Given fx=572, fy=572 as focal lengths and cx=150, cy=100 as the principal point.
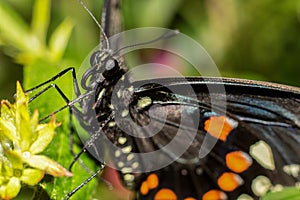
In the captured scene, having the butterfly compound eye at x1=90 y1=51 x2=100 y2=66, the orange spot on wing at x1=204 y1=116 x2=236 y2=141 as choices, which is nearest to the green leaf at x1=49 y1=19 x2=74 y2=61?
the butterfly compound eye at x1=90 y1=51 x2=100 y2=66

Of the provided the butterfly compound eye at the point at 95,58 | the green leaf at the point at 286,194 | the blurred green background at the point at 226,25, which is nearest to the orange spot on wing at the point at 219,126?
the green leaf at the point at 286,194

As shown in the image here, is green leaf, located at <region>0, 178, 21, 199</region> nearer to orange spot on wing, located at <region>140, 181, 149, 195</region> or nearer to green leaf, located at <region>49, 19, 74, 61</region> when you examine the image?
orange spot on wing, located at <region>140, 181, 149, 195</region>

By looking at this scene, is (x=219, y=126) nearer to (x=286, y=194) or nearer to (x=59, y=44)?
(x=286, y=194)

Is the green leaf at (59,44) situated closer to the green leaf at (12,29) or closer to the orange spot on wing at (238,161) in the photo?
the green leaf at (12,29)

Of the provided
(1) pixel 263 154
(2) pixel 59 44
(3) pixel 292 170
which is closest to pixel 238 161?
(1) pixel 263 154

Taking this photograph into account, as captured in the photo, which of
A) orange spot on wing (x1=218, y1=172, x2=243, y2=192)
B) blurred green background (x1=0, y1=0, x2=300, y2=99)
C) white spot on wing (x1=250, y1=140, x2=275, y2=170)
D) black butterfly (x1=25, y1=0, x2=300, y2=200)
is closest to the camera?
black butterfly (x1=25, y1=0, x2=300, y2=200)

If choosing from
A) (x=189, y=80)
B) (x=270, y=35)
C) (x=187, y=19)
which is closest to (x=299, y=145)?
(x=189, y=80)
